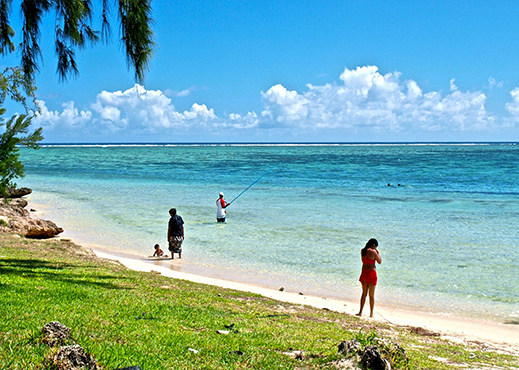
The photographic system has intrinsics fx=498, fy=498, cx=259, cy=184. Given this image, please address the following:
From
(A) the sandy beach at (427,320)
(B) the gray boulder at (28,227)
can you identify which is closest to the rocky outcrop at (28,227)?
(B) the gray boulder at (28,227)

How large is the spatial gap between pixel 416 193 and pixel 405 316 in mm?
27989

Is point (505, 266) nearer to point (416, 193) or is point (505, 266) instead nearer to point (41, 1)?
point (41, 1)

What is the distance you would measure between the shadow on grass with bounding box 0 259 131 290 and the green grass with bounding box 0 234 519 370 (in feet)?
0.07

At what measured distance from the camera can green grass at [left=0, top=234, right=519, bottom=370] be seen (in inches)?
209

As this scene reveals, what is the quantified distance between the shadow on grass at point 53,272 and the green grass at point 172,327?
0.02 m

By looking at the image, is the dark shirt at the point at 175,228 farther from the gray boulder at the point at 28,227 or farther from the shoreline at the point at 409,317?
the gray boulder at the point at 28,227

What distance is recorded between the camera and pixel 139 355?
5.23 m

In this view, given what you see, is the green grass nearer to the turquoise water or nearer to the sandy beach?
the sandy beach

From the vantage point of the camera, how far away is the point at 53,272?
9.88 meters

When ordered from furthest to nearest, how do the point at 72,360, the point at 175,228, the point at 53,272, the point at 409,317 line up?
the point at 175,228
the point at 409,317
the point at 53,272
the point at 72,360

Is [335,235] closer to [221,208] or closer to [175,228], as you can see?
[221,208]

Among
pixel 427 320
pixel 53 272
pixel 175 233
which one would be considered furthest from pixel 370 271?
pixel 175 233

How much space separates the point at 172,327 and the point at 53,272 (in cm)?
432

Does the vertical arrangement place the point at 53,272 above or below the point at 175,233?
above
